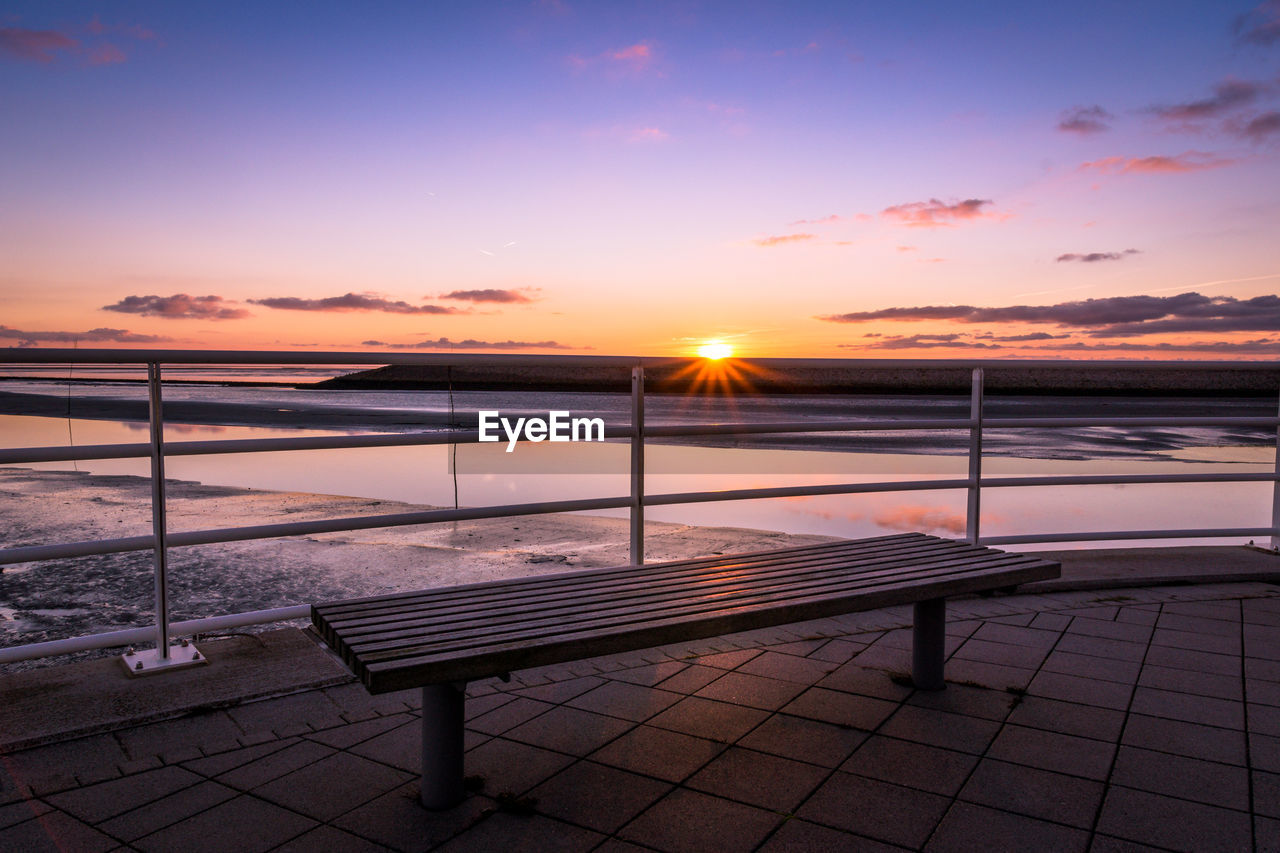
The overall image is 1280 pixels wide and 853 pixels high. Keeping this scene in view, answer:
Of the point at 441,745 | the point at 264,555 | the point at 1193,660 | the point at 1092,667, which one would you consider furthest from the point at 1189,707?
the point at 264,555

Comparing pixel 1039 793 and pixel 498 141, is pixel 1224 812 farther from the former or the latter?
pixel 498 141

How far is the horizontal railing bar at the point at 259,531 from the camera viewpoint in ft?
9.24

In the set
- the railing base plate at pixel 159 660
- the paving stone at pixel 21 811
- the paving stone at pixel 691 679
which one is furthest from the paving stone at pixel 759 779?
the railing base plate at pixel 159 660

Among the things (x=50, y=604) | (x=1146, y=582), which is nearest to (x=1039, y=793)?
(x=1146, y=582)

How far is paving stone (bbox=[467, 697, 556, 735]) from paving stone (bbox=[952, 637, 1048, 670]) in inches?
68.7

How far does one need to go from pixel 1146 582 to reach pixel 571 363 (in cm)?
337

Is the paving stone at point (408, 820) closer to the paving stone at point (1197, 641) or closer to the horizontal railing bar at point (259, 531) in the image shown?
the horizontal railing bar at point (259, 531)

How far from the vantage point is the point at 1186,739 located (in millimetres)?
2639

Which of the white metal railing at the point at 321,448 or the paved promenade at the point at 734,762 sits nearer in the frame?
the paved promenade at the point at 734,762

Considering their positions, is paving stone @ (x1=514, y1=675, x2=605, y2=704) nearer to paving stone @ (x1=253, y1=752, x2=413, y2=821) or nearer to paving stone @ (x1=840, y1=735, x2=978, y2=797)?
paving stone @ (x1=253, y1=752, x2=413, y2=821)

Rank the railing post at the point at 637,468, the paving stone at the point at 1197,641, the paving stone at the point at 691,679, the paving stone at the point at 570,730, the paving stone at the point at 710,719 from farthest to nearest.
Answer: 1. the railing post at the point at 637,468
2. the paving stone at the point at 1197,641
3. the paving stone at the point at 691,679
4. the paving stone at the point at 710,719
5. the paving stone at the point at 570,730

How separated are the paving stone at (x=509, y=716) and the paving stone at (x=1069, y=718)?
162cm

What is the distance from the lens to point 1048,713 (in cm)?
285

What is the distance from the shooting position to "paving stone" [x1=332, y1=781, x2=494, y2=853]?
6.64 ft
